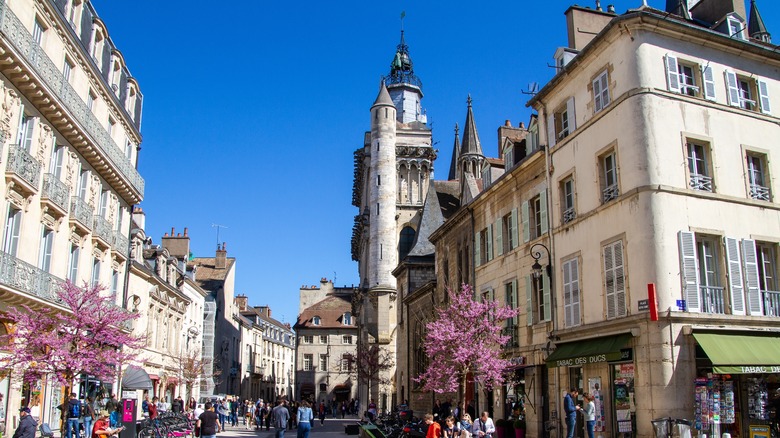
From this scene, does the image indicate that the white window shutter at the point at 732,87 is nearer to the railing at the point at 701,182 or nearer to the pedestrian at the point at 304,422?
the railing at the point at 701,182

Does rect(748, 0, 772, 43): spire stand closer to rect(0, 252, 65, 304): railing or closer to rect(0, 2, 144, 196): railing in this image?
rect(0, 2, 144, 196): railing

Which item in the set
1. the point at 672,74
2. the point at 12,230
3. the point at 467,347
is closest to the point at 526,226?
the point at 467,347

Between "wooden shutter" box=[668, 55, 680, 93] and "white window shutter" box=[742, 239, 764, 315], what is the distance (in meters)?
3.78

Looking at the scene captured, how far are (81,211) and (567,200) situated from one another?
576 inches

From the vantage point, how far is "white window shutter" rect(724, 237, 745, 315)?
14641 mm

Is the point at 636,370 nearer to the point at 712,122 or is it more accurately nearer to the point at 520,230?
the point at 712,122

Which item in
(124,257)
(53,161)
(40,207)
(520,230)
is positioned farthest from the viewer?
(124,257)

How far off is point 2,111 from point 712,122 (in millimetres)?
16378

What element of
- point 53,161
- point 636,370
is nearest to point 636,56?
point 636,370

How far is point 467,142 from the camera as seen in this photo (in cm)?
5441

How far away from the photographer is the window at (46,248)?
18703 millimetres

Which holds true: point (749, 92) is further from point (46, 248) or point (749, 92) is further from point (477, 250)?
point (46, 248)

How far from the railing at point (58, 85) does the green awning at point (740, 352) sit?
16.2m

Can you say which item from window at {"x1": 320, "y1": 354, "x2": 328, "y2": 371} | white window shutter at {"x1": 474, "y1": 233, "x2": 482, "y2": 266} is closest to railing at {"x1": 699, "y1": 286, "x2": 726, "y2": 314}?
white window shutter at {"x1": 474, "y1": 233, "x2": 482, "y2": 266}
